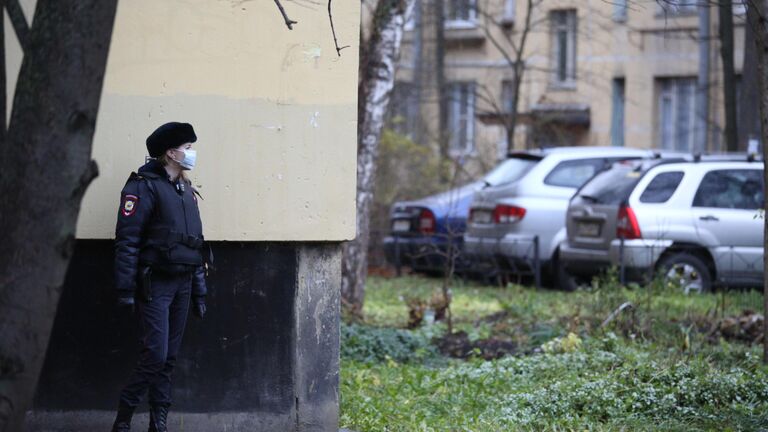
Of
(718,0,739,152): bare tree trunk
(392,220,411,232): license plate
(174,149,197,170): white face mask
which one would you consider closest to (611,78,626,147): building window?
(718,0,739,152): bare tree trunk

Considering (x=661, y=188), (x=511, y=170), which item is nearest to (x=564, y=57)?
(x=511, y=170)

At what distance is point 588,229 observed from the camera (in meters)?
15.6

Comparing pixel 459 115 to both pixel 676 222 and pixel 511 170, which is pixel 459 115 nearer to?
pixel 511 170

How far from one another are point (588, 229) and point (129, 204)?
9650 mm

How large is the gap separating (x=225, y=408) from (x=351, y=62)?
7.07 feet

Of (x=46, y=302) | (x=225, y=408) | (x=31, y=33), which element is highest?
(x=31, y=33)

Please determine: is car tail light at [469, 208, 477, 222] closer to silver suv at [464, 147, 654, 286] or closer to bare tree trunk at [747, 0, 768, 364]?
silver suv at [464, 147, 654, 286]

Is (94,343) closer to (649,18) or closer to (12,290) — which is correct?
(12,290)

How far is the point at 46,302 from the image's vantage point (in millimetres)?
4426

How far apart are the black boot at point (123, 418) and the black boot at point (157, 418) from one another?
0.12 metres

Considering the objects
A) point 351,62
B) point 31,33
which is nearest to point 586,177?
point 351,62

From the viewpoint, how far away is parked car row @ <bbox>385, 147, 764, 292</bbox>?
48.7 feet

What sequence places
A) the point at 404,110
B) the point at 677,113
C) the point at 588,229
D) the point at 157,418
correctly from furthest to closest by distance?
the point at 404,110 < the point at 677,113 < the point at 588,229 < the point at 157,418

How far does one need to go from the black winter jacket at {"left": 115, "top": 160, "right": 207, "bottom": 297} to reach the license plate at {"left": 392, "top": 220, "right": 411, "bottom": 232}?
40.0 feet
